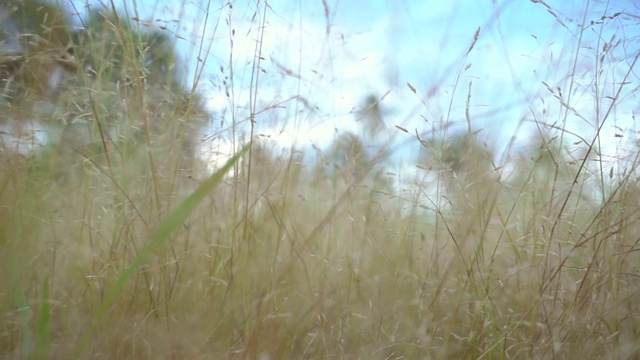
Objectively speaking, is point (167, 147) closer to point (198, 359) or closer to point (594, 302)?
point (198, 359)

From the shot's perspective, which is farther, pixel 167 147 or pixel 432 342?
pixel 167 147

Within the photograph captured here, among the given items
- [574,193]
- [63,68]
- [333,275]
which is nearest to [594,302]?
[574,193]

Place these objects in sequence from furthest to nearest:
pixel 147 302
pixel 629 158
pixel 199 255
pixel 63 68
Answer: pixel 629 158
pixel 63 68
pixel 199 255
pixel 147 302

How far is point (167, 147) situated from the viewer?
1382 mm

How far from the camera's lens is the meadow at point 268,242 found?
3.84ft

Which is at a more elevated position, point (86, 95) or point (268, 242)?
point (86, 95)

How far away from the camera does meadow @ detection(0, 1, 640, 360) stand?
46.1 inches

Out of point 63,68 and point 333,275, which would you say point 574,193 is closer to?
point 333,275

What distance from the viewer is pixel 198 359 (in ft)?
3.42

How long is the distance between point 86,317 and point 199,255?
0.31m

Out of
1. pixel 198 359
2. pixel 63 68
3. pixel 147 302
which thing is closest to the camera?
pixel 198 359

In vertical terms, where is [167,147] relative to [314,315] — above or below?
above

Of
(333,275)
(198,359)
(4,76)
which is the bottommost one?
(198,359)

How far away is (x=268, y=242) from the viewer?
1392mm
